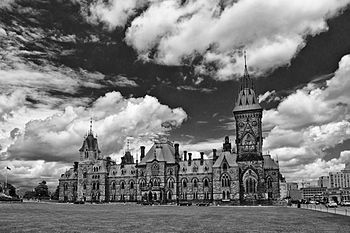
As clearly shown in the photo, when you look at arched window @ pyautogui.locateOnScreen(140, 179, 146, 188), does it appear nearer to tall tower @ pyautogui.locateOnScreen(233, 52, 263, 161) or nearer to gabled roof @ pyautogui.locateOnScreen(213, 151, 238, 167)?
gabled roof @ pyautogui.locateOnScreen(213, 151, 238, 167)

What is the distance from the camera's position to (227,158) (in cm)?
10356

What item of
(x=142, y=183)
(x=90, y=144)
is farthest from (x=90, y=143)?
(x=142, y=183)

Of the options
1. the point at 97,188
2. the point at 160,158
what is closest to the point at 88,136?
the point at 97,188

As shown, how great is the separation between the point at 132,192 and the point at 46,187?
75.8m

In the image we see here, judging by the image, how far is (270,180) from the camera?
10144 cm

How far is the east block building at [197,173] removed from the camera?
99.4m

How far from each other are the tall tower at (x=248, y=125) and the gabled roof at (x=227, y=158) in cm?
199

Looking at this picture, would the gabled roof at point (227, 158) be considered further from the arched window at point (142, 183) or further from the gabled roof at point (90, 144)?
the gabled roof at point (90, 144)

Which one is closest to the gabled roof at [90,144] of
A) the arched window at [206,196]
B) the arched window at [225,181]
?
the arched window at [206,196]

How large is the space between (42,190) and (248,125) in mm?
108039

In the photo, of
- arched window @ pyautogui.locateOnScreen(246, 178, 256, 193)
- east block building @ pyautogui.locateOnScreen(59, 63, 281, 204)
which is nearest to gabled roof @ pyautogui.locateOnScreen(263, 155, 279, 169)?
east block building @ pyautogui.locateOnScreen(59, 63, 281, 204)

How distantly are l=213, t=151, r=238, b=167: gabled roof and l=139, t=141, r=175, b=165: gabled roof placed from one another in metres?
13.0

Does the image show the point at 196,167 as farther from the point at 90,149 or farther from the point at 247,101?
the point at 90,149

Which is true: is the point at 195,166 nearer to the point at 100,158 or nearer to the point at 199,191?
the point at 199,191
